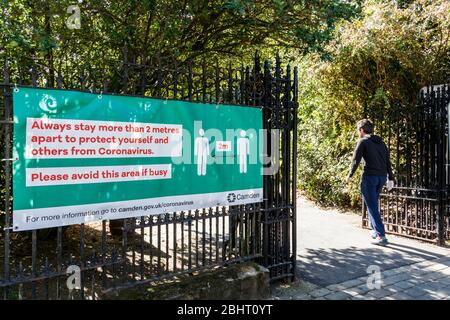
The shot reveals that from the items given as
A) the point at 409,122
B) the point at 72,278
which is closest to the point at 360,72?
the point at 409,122

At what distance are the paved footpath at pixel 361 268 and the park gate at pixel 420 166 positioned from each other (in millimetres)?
364

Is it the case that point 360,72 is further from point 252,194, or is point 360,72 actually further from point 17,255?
point 17,255

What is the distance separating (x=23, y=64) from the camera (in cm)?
534

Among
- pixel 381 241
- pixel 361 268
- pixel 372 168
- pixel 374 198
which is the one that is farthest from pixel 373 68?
pixel 361 268

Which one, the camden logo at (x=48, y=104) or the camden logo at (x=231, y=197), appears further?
the camden logo at (x=231, y=197)

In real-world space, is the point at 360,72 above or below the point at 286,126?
above

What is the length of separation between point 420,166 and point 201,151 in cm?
487

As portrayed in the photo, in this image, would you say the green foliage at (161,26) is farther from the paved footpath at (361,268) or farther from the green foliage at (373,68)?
the paved footpath at (361,268)

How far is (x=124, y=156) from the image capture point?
3.79 metres

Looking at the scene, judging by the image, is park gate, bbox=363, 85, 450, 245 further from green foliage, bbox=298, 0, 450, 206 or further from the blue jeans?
the blue jeans

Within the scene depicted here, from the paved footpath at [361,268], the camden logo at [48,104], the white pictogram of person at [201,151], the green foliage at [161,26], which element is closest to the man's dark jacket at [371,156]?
the paved footpath at [361,268]

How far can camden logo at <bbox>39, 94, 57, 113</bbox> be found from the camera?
336 cm

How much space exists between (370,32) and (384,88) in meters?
1.29

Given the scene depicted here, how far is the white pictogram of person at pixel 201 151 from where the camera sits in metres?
4.33
